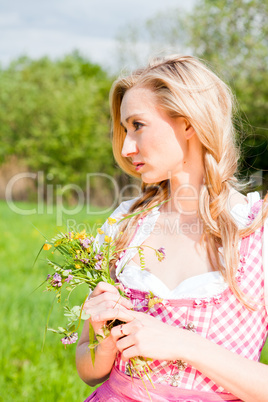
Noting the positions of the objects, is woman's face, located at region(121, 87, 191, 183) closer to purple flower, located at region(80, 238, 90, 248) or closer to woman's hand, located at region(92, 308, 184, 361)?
purple flower, located at region(80, 238, 90, 248)

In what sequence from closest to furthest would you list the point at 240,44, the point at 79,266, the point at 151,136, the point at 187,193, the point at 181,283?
the point at 79,266 < the point at 181,283 < the point at 151,136 < the point at 187,193 < the point at 240,44

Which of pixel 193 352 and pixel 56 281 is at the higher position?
pixel 56 281

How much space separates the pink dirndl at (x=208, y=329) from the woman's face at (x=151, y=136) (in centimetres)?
44

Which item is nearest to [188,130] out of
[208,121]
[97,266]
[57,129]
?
[208,121]

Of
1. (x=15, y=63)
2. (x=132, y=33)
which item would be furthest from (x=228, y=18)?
(x=15, y=63)

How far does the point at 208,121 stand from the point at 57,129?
2265cm

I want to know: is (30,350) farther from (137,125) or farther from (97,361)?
(137,125)

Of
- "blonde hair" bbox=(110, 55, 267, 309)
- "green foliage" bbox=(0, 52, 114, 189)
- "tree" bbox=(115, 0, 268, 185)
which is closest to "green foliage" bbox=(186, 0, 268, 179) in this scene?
"tree" bbox=(115, 0, 268, 185)

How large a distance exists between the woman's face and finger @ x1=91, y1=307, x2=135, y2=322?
1.82 ft

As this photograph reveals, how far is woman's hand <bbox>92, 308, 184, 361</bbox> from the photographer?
4.99ft

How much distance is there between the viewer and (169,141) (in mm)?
1884

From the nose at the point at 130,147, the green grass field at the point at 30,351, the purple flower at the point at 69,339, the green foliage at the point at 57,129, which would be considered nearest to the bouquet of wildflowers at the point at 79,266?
the purple flower at the point at 69,339

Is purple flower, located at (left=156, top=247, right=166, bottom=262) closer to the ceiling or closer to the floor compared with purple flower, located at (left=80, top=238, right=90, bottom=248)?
closer to the floor

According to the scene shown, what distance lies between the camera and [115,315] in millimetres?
1552
